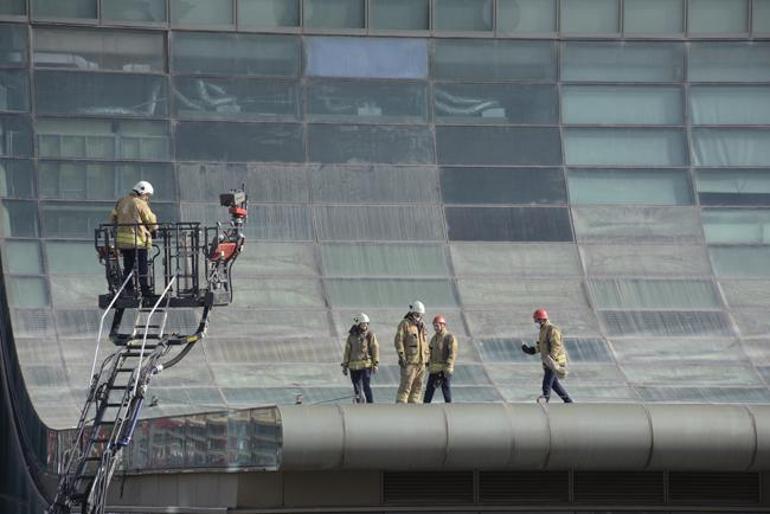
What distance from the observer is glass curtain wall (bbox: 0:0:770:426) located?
42.1 m

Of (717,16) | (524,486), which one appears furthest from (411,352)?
(717,16)

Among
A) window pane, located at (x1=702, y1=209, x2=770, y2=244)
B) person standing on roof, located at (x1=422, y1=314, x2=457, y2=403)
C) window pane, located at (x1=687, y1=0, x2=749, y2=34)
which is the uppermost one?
window pane, located at (x1=687, y1=0, x2=749, y2=34)

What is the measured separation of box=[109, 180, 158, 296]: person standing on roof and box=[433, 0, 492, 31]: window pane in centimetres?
1437

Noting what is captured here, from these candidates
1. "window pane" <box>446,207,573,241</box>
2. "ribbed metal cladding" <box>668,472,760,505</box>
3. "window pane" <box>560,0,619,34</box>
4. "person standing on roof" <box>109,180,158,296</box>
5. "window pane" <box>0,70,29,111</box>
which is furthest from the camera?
"window pane" <box>560,0,619,34</box>

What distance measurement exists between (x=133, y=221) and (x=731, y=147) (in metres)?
16.5

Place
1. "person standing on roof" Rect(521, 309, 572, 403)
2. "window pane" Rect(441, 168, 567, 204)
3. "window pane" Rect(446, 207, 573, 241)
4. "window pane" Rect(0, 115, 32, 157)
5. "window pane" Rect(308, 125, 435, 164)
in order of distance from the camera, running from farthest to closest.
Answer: "window pane" Rect(308, 125, 435, 164) → "window pane" Rect(441, 168, 567, 204) → "window pane" Rect(446, 207, 573, 241) → "window pane" Rect(0, 115, 32, 157) → "person standing on roof" Rect(521, 309, 572, 403)

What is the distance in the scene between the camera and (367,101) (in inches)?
1757

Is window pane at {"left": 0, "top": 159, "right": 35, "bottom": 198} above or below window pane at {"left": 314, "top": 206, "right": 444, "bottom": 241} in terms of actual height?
above

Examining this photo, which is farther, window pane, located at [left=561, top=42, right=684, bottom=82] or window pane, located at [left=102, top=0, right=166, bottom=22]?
window pane, located at [left=561, top=42, right=684, bottom=82]

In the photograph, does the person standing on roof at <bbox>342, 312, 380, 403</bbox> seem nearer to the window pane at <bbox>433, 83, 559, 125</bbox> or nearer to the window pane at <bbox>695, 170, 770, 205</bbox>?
the window pane at <bbox>433, 83, 559, 125</bbox>

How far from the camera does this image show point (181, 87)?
44125 mm

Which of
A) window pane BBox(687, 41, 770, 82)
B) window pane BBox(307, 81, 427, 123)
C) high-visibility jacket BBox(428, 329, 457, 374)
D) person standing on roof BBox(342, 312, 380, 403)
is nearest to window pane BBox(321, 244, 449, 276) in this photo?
window pane BBox(307, 81, 427, 123)

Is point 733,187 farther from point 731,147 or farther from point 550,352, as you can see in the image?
point 550,352

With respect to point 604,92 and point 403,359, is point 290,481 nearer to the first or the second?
point 403,359
